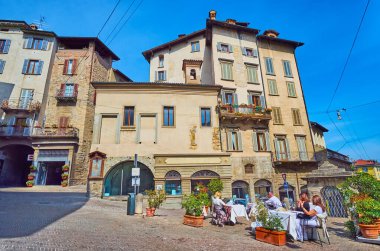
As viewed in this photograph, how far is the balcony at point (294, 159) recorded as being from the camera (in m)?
19.9

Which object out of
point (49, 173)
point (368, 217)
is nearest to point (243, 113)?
point (368, 217)

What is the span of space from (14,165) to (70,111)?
885 cm

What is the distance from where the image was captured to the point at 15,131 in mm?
22469

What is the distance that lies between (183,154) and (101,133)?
7.32m

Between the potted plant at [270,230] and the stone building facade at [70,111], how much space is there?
19.2 meters

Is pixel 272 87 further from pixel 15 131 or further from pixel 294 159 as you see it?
pixel 15 131

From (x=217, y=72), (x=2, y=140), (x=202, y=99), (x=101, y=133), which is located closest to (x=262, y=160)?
(x=202, y=99)

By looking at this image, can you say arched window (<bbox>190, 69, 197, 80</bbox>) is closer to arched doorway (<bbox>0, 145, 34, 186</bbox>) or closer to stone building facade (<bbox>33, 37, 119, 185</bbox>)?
stone building facade (<bbox>33, 37, 119, 185</bbox>)

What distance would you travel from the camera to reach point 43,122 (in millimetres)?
23719

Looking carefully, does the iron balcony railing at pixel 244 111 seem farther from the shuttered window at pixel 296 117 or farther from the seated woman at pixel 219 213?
the seated woman at pixel 219 213

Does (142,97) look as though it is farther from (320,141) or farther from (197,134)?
(320,141)

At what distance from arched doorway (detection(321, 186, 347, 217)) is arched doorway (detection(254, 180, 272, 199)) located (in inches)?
332

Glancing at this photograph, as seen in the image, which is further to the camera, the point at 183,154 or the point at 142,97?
the point at 142,97

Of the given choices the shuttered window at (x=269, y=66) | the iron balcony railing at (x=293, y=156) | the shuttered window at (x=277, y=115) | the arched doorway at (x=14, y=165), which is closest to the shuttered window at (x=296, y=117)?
the shuttered window at (x=277, y=115)
